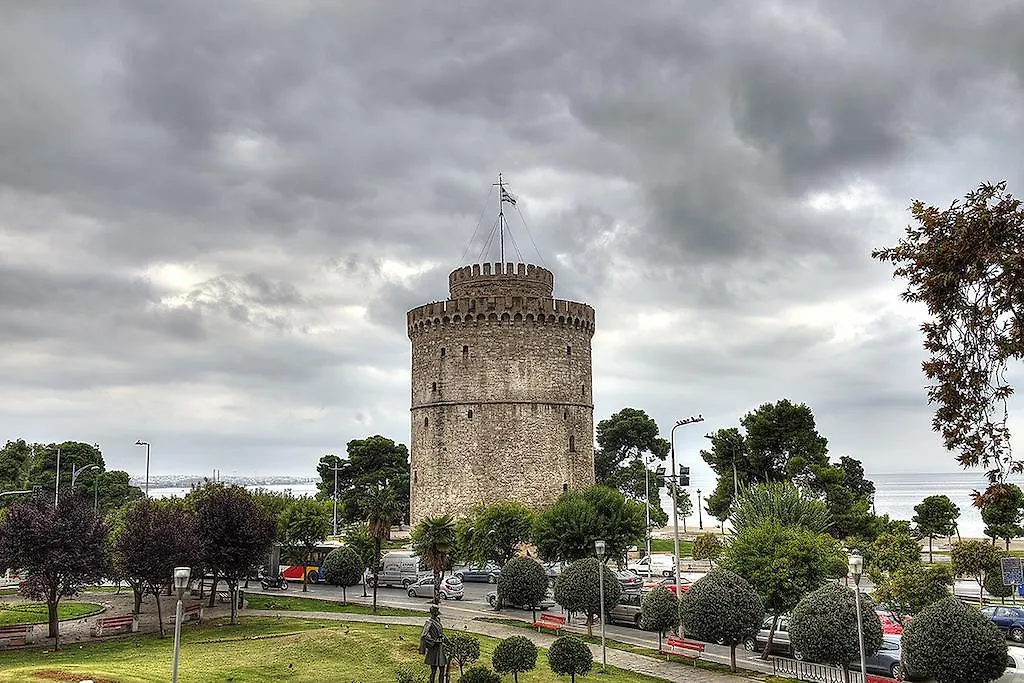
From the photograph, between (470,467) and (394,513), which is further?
(470,467)

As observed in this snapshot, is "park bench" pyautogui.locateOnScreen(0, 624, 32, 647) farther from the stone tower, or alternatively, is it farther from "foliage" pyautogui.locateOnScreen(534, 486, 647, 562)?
the stone tower

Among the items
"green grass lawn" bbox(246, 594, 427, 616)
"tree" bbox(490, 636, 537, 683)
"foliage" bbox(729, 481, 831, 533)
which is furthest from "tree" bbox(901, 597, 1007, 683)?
"green grass lawn" bbox(246, 594, 427, 616)

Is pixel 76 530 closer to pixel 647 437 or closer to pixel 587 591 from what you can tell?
→ pixel 587 591

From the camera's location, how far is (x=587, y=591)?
1203 inches

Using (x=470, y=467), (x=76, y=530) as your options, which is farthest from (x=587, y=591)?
(x=470, y=467)

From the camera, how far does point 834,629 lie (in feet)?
76.0

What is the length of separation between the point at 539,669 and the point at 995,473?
14.9 m

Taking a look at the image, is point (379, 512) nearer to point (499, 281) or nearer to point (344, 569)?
point (344, 569)

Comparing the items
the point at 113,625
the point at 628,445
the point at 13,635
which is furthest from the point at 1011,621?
the point at 628,445

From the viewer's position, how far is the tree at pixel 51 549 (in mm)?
28984

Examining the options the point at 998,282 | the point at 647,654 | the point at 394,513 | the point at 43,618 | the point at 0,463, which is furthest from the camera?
Answer: the point at 0,463

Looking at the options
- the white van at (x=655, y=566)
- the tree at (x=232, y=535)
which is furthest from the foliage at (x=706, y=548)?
the tree at (x=232, y=535)

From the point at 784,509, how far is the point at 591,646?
11.8 metres

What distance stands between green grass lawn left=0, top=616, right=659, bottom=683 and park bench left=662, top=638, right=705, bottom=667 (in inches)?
129
